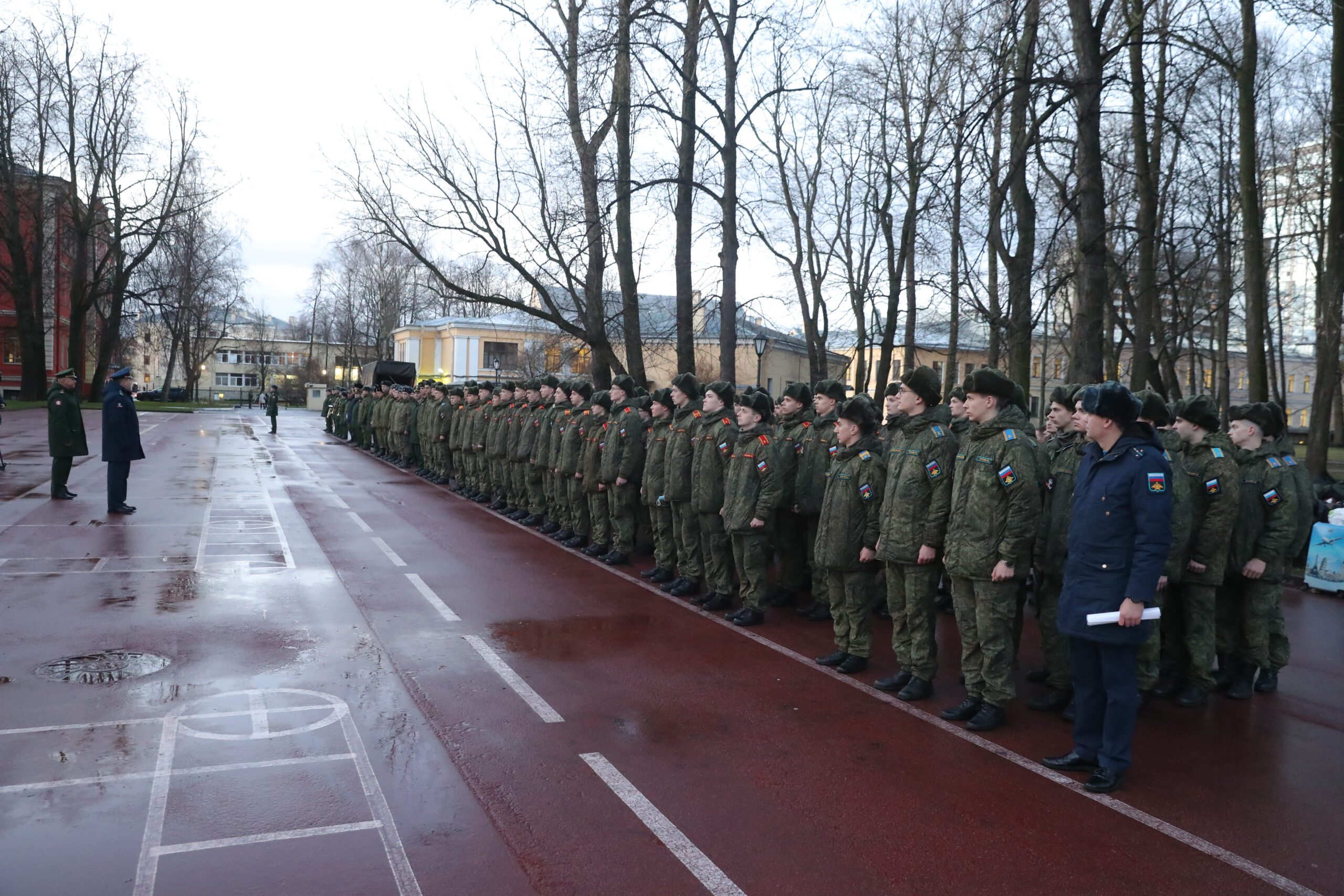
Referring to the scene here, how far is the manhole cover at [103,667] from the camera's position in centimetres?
629

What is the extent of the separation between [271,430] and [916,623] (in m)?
34.5

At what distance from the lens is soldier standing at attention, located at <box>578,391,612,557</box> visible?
38.3ft

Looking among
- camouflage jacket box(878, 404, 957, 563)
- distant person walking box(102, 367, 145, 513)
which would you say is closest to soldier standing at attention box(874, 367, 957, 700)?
camouflage jacket box(878, 404, 957, 563)

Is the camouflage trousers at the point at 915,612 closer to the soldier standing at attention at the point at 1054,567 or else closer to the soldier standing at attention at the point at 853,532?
the soldier standing at attention at the point at 853,532

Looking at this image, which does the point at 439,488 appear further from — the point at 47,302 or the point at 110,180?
the point at 47,302

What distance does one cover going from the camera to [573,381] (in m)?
14.2

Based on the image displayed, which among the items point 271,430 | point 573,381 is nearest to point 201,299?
point 271,430

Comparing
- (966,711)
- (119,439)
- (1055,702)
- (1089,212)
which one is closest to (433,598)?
(966,711)

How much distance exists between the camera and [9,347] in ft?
186

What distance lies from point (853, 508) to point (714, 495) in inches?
81.3

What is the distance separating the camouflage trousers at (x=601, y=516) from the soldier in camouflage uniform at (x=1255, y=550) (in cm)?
688

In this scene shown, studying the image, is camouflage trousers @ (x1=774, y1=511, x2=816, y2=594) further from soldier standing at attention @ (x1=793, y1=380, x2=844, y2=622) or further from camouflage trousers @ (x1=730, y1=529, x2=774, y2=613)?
camouflage trousers @ (x1=730, y1=529, x2=774, y2=613)

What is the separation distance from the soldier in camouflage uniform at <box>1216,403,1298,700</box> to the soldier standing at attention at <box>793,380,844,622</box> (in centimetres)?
338

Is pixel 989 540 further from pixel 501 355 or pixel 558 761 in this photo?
pixel 501 355
